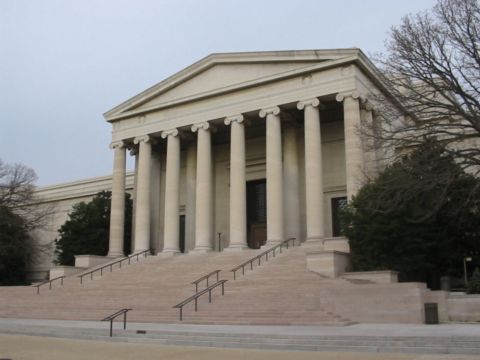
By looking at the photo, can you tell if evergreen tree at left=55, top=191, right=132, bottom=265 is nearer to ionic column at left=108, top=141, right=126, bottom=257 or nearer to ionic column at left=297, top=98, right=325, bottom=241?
ionic column at left=108, top=141, right=126, bottom=257

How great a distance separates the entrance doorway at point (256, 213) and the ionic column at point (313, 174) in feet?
27.2

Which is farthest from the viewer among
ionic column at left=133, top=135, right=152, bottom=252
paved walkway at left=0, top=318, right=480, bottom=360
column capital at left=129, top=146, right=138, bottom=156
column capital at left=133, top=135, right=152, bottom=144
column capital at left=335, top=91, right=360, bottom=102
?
column capital at left=129, top=146, right=138, bottom=156

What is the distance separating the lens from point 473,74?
67.1 ft

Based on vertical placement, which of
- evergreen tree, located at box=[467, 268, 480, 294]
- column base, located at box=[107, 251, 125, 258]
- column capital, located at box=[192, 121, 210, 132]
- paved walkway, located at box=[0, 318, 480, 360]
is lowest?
paved walkway, located at box=[0, 318, 480, 360]

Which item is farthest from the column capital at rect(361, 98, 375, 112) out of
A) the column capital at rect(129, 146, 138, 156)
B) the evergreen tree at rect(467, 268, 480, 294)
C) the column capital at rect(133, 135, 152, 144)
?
the column capital at rect(129, 146, 138, 156)

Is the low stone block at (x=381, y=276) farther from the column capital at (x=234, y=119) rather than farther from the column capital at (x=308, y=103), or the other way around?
the column capital at (x=234, y=119)

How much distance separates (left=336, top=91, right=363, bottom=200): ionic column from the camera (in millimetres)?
30828

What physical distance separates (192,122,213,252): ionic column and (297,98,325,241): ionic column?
7.48m

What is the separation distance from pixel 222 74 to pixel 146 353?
90.0ft

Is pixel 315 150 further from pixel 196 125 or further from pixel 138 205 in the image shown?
pixel 138 205

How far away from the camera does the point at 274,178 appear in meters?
33.9

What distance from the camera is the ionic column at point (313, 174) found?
31812 mm

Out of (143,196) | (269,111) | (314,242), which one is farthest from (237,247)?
(143,196)

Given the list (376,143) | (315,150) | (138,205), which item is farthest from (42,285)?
(376,143)
